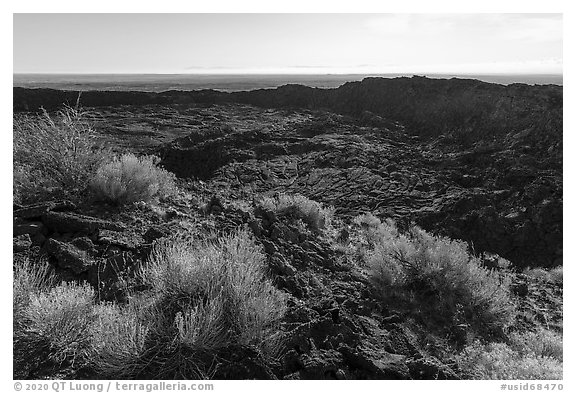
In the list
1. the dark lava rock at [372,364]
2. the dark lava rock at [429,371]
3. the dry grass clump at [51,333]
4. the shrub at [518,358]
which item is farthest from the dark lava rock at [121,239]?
the shrub at [518,358]

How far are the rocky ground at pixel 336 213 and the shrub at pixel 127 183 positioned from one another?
0.67 ft

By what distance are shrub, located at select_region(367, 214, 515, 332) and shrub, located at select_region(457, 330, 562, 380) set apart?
34 cm

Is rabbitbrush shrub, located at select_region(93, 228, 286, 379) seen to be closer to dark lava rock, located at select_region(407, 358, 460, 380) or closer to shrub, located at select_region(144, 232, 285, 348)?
shrub, located at select_region(144, 232, 285, 348)

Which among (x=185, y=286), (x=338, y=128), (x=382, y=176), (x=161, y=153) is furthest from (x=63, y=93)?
(x=185, y=286)

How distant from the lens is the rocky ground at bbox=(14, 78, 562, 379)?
3.99m

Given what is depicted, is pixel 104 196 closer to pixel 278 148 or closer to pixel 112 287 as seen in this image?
pixel 112 287

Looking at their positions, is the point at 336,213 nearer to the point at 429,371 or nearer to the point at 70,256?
the point at 429,371

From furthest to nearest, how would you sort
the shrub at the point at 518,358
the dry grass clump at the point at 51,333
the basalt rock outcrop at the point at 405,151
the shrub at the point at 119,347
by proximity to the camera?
the basalt rock outcrop at the point at 405,151, the shrub at the point at 518,358, the dry grass clump at the point at 51,333, the shrub at the point at 119,347

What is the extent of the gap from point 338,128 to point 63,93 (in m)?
11.9

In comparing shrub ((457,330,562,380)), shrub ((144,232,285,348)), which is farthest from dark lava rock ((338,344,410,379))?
shrub ((144,232,285,348))

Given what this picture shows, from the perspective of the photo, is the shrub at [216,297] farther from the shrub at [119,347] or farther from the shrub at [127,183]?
the shrub at [127,183]

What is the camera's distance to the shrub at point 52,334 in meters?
3.34

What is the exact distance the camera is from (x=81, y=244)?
4547mm

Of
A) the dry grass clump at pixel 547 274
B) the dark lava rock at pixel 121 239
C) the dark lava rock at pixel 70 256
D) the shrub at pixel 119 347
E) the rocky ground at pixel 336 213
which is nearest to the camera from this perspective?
the shrub at pixel 119 347
